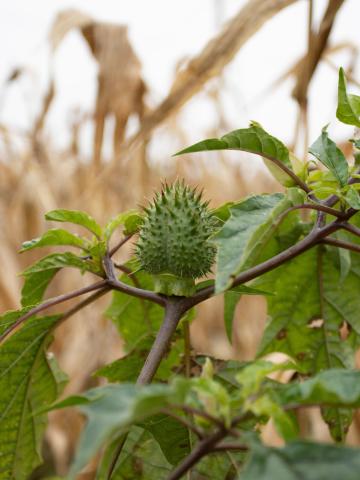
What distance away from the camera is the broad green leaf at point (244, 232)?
2.08ft

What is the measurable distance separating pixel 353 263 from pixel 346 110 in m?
0.34

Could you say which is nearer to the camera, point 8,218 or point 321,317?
point 321,317

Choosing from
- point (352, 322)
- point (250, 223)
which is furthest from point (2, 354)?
point (352, 322)

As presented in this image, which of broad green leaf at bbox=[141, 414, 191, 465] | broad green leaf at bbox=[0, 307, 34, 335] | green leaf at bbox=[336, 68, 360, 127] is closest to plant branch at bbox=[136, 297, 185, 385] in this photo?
broad green leaf at bbox=[141, 414, 191, 465]

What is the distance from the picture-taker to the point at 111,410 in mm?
472

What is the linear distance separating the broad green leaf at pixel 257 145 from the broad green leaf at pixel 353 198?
10cm

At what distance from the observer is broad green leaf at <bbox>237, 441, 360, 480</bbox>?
0.47 meters

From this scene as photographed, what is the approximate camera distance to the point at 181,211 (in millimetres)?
933

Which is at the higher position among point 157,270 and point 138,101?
point 138,101

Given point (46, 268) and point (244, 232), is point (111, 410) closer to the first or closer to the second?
point (244, 232)

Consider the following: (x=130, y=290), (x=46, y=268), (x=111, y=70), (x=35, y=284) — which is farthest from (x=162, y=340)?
(x=111, y=70)

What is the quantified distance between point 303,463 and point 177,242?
43cm

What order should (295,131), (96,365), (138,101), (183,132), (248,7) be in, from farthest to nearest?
1. (183,132)
2. (96,365)
3. (138,101)
4. (295,131)
5. (248,7)

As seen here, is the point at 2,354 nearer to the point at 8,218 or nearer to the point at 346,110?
the point at 346,110
